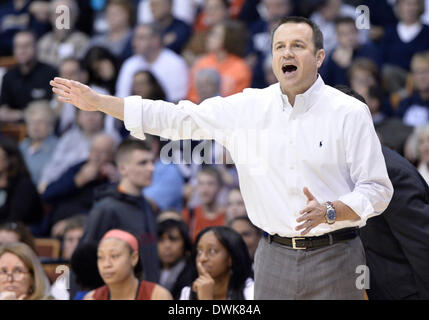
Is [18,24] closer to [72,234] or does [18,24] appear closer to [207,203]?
[207,203]

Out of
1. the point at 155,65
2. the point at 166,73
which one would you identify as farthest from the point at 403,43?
the point at 155,65

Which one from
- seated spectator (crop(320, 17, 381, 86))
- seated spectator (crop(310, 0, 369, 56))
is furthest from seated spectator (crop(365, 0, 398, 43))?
seated spectator (crop(320, 17, 381, 86))

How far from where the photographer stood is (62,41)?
9.43 m

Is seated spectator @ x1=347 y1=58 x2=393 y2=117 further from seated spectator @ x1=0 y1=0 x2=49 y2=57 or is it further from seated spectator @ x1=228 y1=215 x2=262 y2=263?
seated spectator @ x1=0 y1=0 x2=49 y2=57

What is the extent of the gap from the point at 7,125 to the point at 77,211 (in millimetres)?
1894

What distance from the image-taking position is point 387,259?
4.24m

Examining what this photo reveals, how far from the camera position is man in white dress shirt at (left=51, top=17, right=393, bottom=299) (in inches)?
131

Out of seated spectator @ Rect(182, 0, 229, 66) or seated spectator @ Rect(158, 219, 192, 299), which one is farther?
seated spectator @ Rect(182, 0, 229, 66)

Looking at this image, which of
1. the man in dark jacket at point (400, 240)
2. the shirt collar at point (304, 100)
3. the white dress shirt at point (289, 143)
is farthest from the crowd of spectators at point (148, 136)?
the shirt collar at point (304, 100)

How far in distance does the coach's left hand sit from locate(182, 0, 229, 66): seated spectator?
5.59 m

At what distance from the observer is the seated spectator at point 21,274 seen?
5039mm

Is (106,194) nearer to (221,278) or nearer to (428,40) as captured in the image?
(221,278)

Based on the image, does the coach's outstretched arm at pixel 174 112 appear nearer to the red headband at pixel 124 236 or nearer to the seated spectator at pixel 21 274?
the red headband at pixel 124 236

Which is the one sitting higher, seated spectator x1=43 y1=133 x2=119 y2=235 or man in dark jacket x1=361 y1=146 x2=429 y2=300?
seated spectator x1=43 y1=133 x2=119 y2=235
